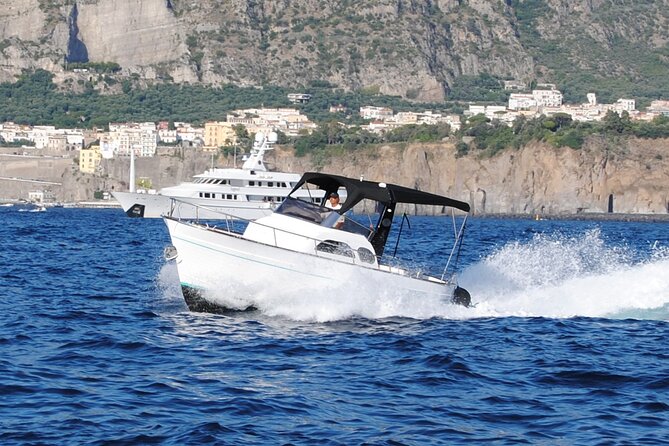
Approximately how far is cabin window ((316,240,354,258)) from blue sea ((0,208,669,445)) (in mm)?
920

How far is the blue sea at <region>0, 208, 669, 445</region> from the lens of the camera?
19547 mm

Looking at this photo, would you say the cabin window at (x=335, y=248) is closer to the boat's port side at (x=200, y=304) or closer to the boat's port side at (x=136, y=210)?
the boat's port side at (x=200, y=304)

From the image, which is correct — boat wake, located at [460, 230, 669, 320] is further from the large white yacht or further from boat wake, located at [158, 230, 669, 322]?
the large white yacht

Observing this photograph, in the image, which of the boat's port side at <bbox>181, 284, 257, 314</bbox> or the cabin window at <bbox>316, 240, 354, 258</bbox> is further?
the boat's port side at <bbox>181, 284, 257, 314</bbox>

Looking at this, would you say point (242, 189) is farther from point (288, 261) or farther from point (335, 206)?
point (288, 261)

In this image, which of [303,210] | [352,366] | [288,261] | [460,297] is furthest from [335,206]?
[352,366]

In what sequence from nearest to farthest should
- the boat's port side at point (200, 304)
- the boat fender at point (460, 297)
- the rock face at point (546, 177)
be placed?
the boat's port side at point (200, 304), the boat fender at point (460, 297), the rock face at point (546, 177)

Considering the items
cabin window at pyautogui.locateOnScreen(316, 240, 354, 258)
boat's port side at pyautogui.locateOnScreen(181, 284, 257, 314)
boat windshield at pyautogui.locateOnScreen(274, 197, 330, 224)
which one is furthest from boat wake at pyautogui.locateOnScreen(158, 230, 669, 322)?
boat windshield at pyautogui.locateOnScreen(274, 197, 330, 224)

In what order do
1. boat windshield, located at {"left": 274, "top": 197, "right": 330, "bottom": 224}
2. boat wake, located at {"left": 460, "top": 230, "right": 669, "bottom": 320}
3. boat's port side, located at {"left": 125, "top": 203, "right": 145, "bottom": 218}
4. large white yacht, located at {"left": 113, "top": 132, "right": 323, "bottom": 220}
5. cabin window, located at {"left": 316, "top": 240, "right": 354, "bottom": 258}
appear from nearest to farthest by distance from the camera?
cabin window, located at {"left": 316, "top": 240, "right": 354, "bottom": 258} → boat windshield, located at {"left": 274, "top": 197, "right": 330, "bottom": 224} → boat wake, located at {"left": 460, "top": 230, "right": 669, "bottom": 320} → large white yacht, located at {"left": 113, "top": 132, "right": 323, "bottom": 220} → boat's port side, located at {"left": 125, "top": 203, "right": 145, "bottom": 218}

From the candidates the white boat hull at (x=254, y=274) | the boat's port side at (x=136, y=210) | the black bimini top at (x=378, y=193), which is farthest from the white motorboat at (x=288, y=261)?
the boat's port side at (x=136, y=210)

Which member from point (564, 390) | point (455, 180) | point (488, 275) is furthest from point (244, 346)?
point (455, 180)

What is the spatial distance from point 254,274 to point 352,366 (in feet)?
17.3

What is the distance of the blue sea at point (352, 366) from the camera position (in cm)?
1955

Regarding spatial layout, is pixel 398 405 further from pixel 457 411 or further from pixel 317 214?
pixel 317 214
